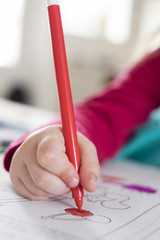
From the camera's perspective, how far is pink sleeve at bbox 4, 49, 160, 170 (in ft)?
1.65

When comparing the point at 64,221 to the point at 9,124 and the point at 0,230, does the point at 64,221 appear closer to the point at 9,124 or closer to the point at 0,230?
the point at 0,230

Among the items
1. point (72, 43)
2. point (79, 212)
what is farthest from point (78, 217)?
point (72, 43)

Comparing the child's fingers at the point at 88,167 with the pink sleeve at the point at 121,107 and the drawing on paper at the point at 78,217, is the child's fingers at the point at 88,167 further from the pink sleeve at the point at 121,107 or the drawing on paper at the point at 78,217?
the pink sleeve at the point at 121,107

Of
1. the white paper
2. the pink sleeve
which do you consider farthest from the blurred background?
the white paper

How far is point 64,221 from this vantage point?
9.3 inches

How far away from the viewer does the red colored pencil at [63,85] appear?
253mm

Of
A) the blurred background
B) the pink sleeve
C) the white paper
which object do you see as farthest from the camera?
the blurred background

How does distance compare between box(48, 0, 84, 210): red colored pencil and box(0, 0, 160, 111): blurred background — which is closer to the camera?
box(48, 0, 84, 210): red colored pencil

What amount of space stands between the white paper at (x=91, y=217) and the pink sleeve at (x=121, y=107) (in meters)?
0.13

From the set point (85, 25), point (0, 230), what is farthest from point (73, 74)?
point (0, 230)

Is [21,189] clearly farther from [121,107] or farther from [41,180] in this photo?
[121,107]

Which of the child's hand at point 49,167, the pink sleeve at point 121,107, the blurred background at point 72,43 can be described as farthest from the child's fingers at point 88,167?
the blurred background at point 72,43

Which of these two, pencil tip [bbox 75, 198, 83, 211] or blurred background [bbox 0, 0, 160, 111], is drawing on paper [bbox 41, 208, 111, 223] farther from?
blurred background [bbox 0, 0, 160, 111]

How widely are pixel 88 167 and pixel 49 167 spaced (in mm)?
29
